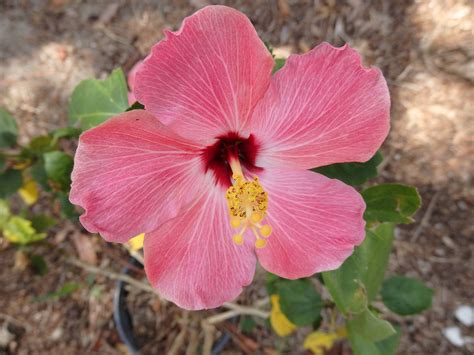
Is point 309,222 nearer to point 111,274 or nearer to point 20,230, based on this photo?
point 20,230

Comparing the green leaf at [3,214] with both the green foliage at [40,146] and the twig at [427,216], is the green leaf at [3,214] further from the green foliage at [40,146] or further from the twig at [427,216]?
the twig at [427,216]

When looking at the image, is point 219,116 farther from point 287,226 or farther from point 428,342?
point 428,342

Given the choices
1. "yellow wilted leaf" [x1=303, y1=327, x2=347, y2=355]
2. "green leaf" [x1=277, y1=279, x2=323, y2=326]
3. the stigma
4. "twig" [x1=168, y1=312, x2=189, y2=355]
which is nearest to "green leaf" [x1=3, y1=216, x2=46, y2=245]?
"twig" [x1=168, y1=312, x2=189, y2=355]

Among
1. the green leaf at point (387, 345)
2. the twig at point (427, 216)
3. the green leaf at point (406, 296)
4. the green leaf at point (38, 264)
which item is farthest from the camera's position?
the twig at point (427, 216)

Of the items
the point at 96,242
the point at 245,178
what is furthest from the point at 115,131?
the point at 96,242

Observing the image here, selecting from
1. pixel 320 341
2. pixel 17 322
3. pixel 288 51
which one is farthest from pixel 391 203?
pixel 17 322

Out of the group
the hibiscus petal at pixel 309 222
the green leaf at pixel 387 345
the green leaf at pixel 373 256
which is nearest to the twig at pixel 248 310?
the green leaf at pixel 387 345

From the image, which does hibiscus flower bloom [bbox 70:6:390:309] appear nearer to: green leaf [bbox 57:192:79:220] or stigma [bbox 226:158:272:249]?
stigma [bbox 226:158:272:249]
